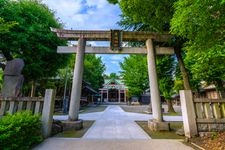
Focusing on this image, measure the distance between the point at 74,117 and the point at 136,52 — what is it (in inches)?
198

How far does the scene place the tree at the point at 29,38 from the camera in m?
12.1

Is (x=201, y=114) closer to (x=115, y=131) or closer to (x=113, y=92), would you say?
(x=115, y=131)

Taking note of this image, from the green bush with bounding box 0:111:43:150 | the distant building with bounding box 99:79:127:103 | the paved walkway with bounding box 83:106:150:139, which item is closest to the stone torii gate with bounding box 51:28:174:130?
the paved walkway with bounding box 83:106:150:139

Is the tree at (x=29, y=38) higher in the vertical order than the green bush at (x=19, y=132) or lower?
higher

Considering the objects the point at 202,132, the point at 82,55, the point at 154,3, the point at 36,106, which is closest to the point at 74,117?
the point at 36,106

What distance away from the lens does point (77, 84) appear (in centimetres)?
1040

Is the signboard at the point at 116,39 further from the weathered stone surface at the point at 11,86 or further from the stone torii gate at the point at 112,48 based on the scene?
the weathered stone surface at the point at 11,86

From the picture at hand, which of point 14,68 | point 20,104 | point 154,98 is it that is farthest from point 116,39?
point 20,104

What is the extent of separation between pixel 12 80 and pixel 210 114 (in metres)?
8.46

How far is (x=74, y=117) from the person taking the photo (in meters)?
10.1

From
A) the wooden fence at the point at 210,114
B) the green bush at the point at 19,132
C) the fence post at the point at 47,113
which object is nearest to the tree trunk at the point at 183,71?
the wooden fence at the point at 210,114

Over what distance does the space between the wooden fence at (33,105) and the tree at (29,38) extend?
550cm

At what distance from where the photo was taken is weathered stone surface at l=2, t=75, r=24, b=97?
8.52m

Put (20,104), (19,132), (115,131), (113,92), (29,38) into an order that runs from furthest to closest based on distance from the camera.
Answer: (113,92), (29,38), (115,131), (20,104), (19,132)
